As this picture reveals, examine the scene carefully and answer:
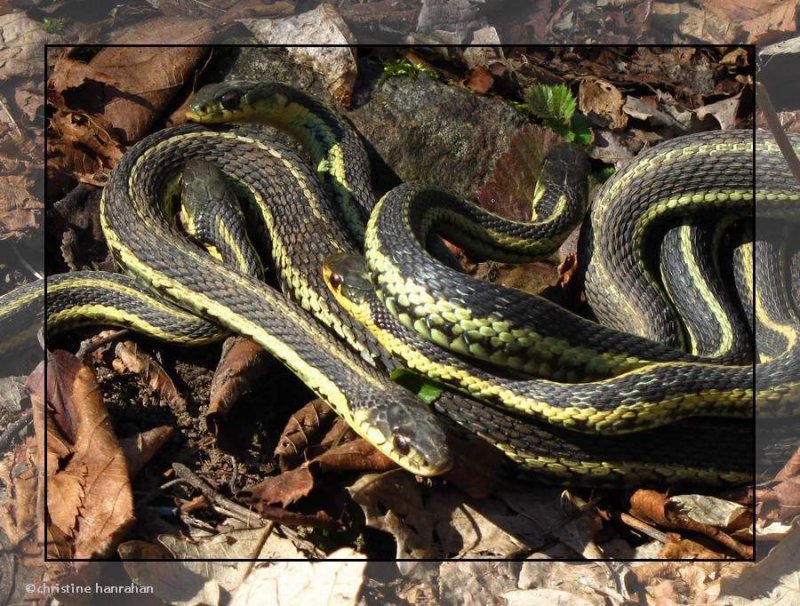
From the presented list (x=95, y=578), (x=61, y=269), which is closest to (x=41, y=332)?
(x=61, y=269)

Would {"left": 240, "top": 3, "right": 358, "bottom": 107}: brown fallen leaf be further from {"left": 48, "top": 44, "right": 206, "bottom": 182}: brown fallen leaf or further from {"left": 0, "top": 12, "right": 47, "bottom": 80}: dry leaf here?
{"left": 0, "top": 12, "right": 47, "bottom": 80}: dry leaf

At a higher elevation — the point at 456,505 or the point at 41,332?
the point at 456,505

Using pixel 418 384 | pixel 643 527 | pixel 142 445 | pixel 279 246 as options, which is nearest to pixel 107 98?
pixel 279 246

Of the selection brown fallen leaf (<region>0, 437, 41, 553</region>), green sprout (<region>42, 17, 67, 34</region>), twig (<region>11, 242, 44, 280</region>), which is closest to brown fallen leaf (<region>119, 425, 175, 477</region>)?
brown fallen leaf (<region>0, 437, 41, 553</region>)

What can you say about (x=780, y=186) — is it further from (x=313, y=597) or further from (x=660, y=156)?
(x=313, y=597)

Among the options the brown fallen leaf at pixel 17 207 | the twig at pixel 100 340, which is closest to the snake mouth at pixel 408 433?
the twig at pixel 100 340

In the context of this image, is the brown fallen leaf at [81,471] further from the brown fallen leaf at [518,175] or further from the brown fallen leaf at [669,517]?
the brown fallen leaf at [518,175]
